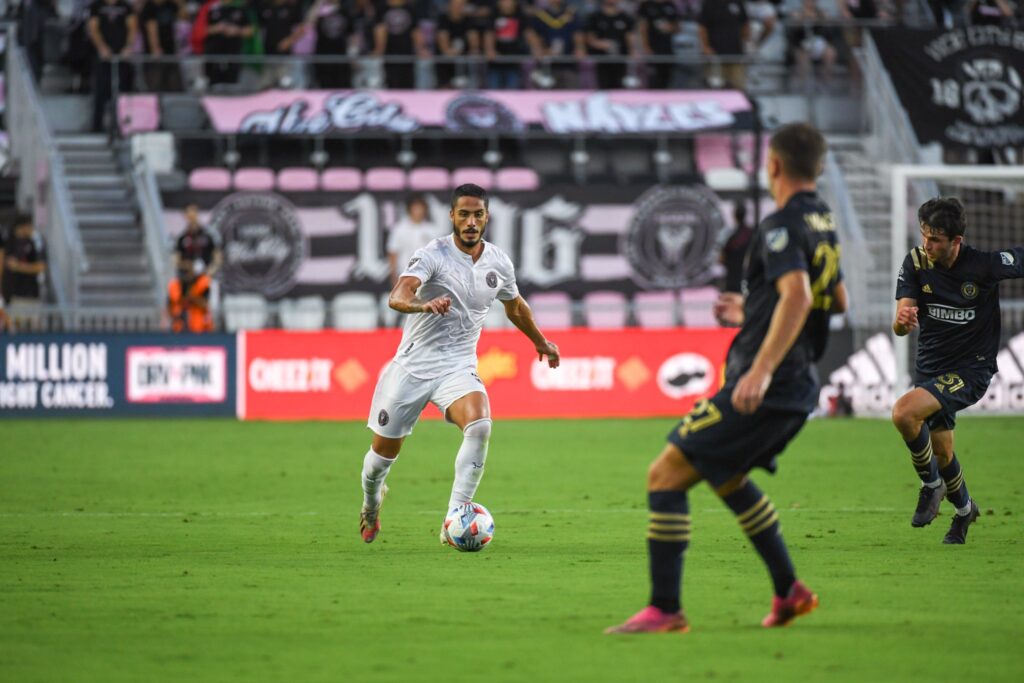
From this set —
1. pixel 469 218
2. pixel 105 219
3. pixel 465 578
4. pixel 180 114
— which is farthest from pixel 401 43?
pixel 465 578

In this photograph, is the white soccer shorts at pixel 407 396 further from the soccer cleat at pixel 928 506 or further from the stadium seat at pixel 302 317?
the stadium seat at pixel 302 317

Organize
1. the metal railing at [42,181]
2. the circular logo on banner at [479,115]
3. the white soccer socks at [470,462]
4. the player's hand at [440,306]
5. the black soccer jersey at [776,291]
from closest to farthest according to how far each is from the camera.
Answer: the black soccer jersey at [776,291], the player's hand at [440,306], the white soccer socks at [470,462], the metal railing at [42,181], the circular logo on banner at [479,115]

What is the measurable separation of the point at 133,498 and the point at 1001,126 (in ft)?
59.5

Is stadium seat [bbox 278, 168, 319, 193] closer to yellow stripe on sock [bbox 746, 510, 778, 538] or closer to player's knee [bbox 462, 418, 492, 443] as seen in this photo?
player's knee [bbox 462, 418, 492, 443]

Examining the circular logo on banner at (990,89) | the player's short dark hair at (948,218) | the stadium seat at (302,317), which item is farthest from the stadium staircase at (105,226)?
the player's short dark hair at (948,218)

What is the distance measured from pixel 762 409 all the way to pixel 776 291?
1.60ft

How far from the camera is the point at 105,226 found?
90.1 feet

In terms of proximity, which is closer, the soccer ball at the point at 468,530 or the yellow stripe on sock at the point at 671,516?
the yellow stripe on sock at the point at 671,516

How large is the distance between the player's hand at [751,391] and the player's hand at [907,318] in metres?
3.66

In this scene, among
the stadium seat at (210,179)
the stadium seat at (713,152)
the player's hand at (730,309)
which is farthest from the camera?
the stadium seat at (713,152)

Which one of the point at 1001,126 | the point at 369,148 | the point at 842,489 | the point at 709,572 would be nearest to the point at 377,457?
the point at 709,572

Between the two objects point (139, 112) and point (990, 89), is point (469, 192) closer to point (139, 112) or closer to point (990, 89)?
point (139, 112)

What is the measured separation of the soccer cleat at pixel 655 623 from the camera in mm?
7188

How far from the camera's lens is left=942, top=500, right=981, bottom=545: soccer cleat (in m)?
10.6
